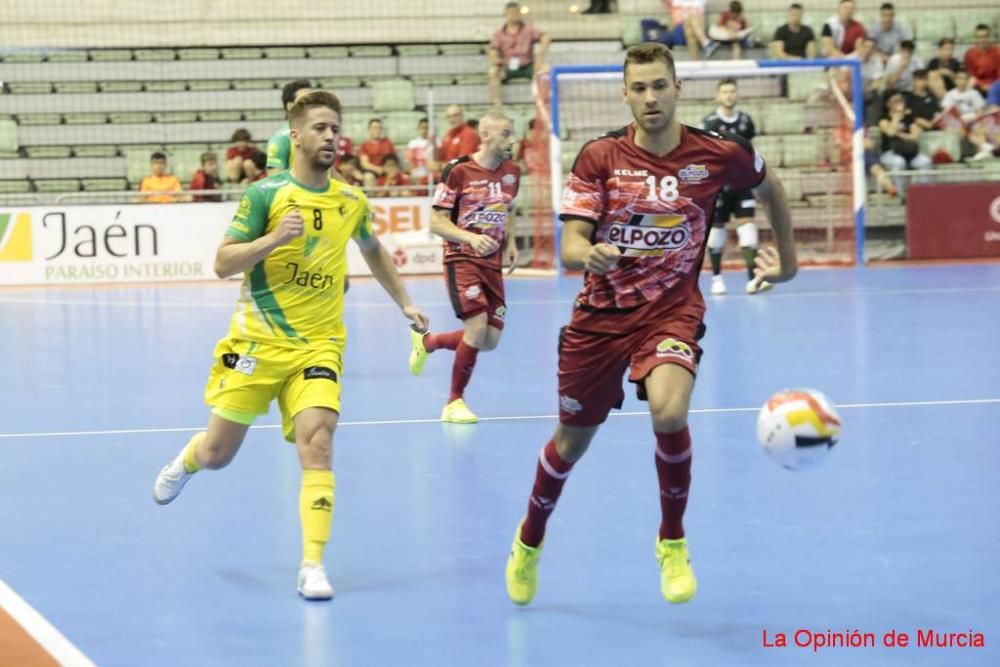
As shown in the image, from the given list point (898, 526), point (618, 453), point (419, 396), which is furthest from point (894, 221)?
point (898, 526)

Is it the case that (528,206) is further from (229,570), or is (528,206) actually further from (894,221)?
(229,570)

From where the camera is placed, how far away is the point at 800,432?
4.96 metres

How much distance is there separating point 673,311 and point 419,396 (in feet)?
16.7

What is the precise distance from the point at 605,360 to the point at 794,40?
1858cm

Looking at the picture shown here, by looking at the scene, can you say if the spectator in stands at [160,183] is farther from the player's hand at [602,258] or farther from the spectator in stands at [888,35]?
the player's hand at [602,258]

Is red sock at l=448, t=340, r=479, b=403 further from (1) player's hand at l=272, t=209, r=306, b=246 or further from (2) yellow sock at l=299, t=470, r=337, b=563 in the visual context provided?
(1) player's hand at l=272, t=209, r=306, b=246

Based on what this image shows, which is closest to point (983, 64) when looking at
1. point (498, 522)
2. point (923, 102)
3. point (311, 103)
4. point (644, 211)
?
point (923, 102)

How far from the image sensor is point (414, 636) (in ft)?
16.0

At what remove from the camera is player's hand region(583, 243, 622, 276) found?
15.9 feet

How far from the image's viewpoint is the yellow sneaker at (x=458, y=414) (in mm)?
9023

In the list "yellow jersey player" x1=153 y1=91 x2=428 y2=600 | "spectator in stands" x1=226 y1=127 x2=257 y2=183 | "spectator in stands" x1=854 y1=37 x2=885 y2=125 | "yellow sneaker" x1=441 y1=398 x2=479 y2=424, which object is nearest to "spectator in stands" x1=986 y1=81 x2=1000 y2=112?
"spectator in stands" x1=854 y1=37 x2=885 y2=125

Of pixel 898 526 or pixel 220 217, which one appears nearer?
pixel 898 526

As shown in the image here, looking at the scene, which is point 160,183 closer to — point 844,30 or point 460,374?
point 844,30

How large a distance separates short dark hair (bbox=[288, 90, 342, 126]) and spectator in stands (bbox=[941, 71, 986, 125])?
59.9ft
